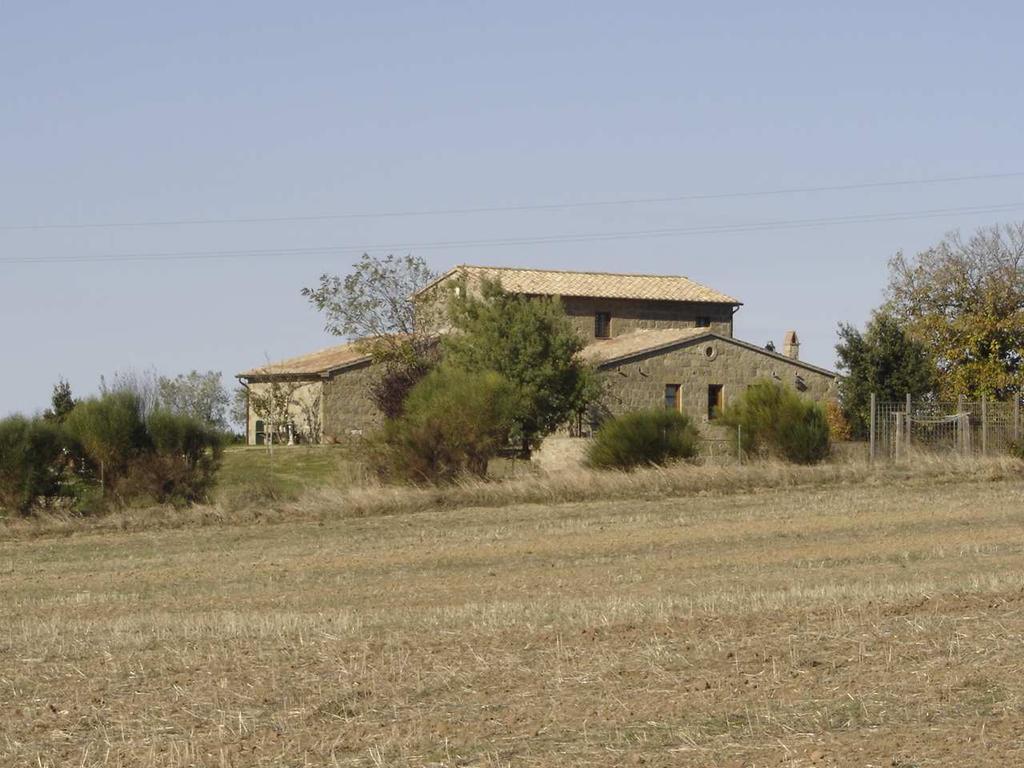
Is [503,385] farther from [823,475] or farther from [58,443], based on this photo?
[58,443]

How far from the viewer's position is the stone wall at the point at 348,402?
57188mm

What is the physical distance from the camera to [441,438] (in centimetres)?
3148

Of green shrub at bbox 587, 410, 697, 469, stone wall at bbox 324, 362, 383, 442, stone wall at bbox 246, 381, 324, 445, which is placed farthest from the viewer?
stone wall at bbox 246, 381, 324, 445

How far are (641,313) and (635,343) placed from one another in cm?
1084

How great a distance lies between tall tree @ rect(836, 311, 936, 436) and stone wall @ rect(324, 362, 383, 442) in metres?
19.8

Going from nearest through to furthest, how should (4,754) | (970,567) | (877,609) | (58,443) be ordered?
(4,754) → (877,609) → (970,567) → (58,443)

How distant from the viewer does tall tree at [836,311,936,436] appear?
44.2 m

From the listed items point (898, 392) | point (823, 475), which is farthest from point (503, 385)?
point (898, 392)

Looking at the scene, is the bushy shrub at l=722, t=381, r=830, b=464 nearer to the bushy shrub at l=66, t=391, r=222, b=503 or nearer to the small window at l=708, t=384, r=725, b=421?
the bushy shrub at l=66, t=391, r=222, b=503

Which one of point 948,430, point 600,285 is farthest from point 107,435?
point 600,285

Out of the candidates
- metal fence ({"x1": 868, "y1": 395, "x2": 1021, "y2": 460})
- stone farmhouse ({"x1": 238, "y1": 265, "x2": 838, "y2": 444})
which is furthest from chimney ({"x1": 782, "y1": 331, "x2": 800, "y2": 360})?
metal fence ({"x1": 868, "y1": 395, "x2": 1021, "y2": 460})

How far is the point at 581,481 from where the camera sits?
3045 cm

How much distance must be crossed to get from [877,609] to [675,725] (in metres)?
4.69

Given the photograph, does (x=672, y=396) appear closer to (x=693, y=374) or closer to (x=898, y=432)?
(x=693, y=374)
